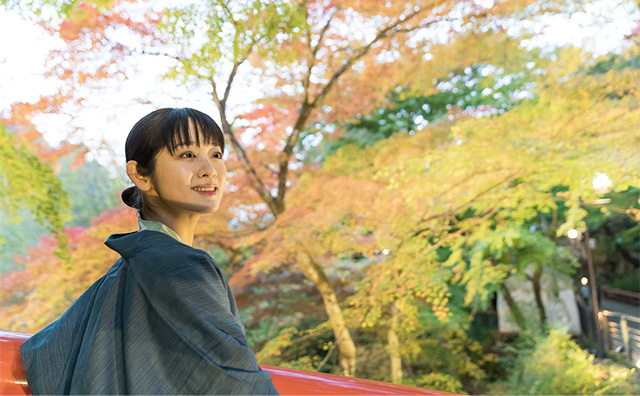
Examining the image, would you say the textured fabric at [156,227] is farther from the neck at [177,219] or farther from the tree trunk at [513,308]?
the tree trunk at [513,308]

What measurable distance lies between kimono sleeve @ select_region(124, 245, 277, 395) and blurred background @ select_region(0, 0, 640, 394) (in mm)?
2816

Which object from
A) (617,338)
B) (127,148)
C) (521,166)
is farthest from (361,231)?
(127,148)

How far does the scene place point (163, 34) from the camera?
3.60m

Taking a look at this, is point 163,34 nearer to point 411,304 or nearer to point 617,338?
point 411,304

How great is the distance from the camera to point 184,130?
2.57 feet

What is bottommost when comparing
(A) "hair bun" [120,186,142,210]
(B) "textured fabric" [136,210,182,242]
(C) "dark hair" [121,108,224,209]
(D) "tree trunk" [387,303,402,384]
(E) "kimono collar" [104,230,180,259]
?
(D) "tree trunk" [387,303,402,384]

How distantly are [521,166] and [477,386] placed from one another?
2286 millimetres

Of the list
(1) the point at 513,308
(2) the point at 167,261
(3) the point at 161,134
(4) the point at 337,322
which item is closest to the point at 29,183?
(4) the point at 337,322

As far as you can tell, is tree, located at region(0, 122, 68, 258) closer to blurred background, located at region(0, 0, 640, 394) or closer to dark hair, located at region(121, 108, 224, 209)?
blurred background, located at region(0, 0, 640, 394)

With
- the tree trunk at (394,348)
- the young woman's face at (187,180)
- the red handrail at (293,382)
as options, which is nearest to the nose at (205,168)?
the young woman's face at (187,180)

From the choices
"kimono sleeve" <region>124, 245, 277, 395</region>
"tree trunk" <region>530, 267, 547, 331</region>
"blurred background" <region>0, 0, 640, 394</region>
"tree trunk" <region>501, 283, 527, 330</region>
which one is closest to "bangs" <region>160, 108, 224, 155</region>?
"kimono sleeve" <region>124, 245, 277, 395</region>

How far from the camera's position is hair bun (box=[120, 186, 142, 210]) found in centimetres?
84

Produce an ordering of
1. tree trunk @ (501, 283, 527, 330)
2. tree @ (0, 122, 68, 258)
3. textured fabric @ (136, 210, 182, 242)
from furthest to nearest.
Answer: tree trunk @ (501, 283, 527, 330), tree @ (0, 122, 68, 258), textured fabric @ (136, 210, 182, 242)

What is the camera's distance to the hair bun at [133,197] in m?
0.84
